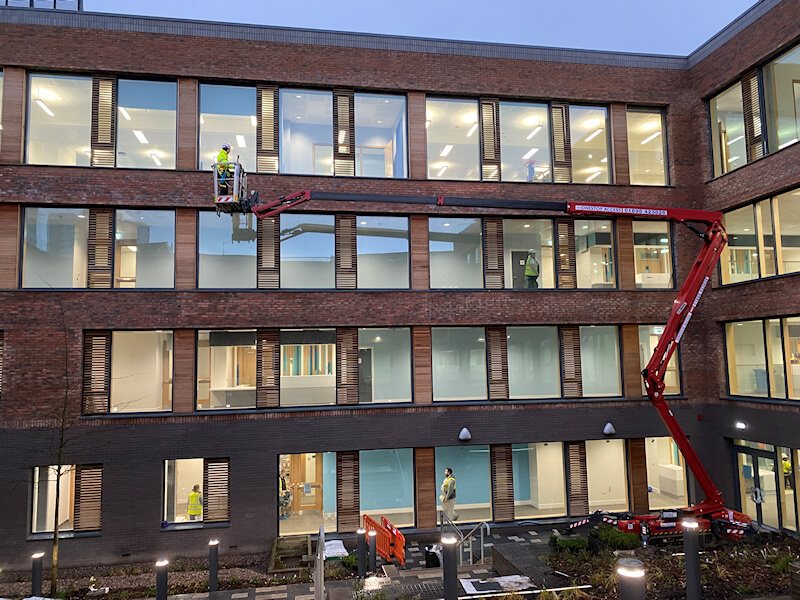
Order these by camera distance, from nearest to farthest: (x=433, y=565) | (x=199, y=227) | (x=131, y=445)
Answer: (x=433, y=565) < (x=131, y=445) < (x=199, y=227)

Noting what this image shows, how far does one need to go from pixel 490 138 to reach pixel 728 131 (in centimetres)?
754

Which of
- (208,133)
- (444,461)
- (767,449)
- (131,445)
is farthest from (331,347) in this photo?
(767,449)

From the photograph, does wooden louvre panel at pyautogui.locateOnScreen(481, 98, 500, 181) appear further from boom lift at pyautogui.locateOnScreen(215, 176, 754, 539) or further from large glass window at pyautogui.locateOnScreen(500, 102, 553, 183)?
boom lift at pyautogui.locateOnScreen(215, 176, 754, 539)

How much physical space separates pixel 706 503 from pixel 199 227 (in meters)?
15.8

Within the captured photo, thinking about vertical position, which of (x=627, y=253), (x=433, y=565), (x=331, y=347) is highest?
(x=627, y=253)

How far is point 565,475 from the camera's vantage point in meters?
17.6

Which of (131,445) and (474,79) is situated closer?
(131,445)

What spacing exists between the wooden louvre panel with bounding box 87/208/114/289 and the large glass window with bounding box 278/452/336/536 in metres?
7.07

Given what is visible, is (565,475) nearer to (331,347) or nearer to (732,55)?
(331,347)

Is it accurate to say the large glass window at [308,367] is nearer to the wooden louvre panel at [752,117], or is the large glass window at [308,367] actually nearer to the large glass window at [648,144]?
the large glass window at [648,144]

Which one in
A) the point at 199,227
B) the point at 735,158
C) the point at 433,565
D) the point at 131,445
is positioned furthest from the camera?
the point at 735,158

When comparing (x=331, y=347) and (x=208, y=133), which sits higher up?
(x=208, y=133)

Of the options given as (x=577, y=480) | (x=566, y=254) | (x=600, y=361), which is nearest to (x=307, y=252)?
(x=566, y=254)

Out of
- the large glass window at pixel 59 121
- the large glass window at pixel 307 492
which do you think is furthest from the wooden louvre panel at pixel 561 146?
the large glass window at pixel 59 121
